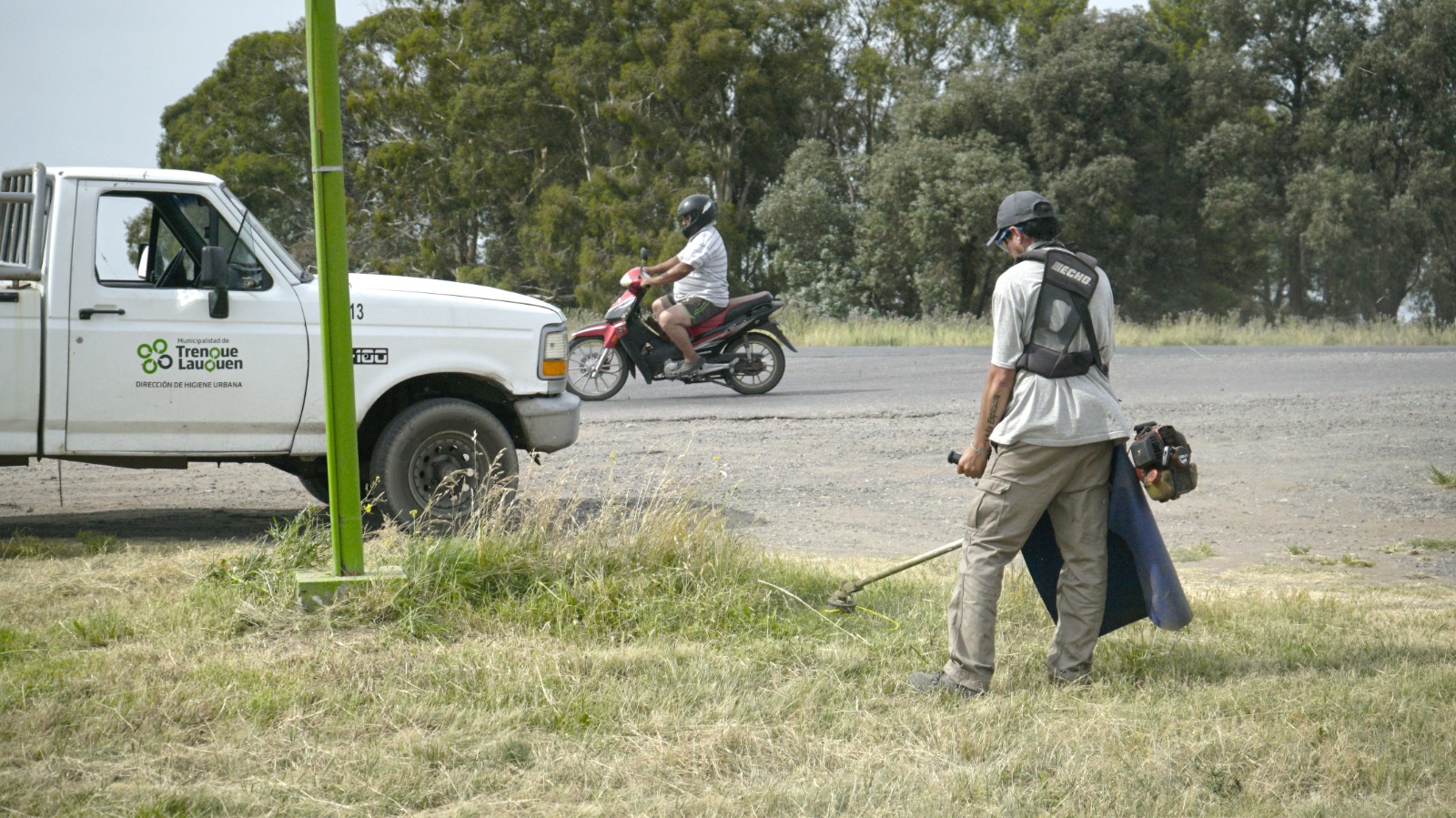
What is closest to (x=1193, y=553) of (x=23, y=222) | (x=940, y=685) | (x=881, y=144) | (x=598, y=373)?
(x=940, y=685)

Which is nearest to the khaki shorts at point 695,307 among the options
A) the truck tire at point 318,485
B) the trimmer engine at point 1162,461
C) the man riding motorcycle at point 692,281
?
the man riding motorcycle at point 692,281

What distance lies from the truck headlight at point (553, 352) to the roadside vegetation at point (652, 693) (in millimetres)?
1407

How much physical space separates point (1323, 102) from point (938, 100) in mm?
10976

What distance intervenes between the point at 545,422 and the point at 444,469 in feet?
2.08

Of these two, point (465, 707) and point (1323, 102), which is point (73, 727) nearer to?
point (465, 707)

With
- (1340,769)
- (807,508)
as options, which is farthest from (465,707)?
(807,508)

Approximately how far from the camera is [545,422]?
8031 mm

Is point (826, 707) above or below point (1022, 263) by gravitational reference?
below

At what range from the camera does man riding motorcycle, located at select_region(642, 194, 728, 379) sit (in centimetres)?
1384

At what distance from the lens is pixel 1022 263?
515 cm

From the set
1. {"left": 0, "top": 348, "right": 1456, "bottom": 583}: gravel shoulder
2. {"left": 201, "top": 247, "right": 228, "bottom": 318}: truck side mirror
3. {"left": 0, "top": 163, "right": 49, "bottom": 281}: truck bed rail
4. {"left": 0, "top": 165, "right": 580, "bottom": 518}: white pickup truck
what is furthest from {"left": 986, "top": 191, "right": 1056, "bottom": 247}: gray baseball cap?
{"left": 0, "top": 163, "right": 49, "bottom": 281}: truck bed rail

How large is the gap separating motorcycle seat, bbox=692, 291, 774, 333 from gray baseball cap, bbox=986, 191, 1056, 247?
30.7 ft

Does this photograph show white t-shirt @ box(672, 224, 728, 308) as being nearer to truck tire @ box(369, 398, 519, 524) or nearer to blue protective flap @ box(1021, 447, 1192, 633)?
truck tire @ box(369, 398, 519, 524)

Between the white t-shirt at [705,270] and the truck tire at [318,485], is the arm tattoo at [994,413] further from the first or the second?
the white t-shirt at [705,270]
